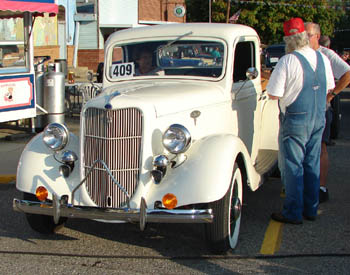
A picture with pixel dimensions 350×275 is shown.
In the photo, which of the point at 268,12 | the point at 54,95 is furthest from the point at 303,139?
the point at 268,12

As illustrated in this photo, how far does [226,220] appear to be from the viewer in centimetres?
429

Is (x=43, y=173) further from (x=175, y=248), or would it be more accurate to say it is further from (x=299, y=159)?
(x=299, y=159)

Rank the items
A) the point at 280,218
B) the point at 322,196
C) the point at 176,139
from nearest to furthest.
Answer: the point at 176,139 → the point at 280,218 → the point at 322,196

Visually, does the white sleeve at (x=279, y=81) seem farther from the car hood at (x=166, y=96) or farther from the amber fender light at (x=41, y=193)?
the amber fender light at (x=41, y=193)

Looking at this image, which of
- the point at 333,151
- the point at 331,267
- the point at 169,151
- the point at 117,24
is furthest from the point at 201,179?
the point at 117,24

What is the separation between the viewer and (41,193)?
445 centimetres

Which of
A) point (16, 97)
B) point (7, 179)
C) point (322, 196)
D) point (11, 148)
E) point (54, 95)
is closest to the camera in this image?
point (322, 196)

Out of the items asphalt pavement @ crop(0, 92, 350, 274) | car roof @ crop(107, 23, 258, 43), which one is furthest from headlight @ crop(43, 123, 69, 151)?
car roof @ crop(107, 23, 258, 43)

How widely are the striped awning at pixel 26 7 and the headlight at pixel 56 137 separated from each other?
5.07m

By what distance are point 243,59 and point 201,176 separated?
209 centimetres

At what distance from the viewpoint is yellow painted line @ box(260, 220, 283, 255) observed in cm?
456

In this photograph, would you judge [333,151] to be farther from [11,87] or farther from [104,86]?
[11,87]

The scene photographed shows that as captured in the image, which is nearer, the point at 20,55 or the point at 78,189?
the point at 78,189

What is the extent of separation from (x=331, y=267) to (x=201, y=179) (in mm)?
1211
